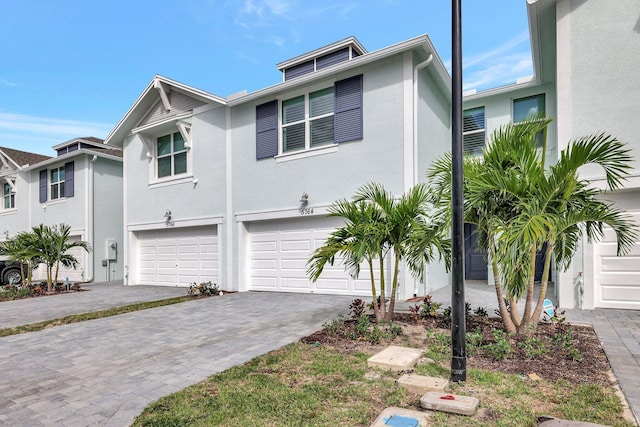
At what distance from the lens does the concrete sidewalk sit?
8.52 m

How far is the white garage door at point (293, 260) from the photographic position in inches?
397

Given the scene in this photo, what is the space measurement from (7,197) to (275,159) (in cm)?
1948

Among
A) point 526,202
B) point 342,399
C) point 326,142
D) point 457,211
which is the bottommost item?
point 342,399

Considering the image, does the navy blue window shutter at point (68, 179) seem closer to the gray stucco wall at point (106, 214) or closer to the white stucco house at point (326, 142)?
the gray stucco wall at point (106, 214)

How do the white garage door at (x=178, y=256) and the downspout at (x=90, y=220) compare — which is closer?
the white garage door at (x=178, y=256)

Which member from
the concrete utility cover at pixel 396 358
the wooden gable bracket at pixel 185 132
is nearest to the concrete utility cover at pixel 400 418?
the concrete utility cover at pixel 396 358

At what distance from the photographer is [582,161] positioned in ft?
15.0

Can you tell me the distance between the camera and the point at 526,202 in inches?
189

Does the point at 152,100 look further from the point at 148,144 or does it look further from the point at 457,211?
the point at 457,211

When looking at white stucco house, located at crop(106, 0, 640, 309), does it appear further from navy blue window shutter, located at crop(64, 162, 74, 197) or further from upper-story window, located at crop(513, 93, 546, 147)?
navy blue window shutter, located at crop(64, 162, 74, 197)

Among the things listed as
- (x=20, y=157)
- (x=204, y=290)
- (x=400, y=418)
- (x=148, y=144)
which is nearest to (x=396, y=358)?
(x=400, y=418)

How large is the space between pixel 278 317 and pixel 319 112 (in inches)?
225

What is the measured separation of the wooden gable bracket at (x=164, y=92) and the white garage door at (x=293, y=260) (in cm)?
562

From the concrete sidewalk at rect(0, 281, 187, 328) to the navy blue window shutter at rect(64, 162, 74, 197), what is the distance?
6.56 meters
